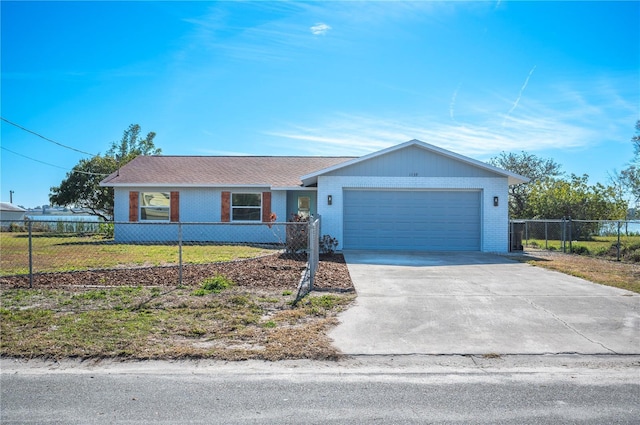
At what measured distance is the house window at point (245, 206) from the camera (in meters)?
19.4

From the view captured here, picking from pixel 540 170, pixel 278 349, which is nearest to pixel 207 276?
pixel 278 349

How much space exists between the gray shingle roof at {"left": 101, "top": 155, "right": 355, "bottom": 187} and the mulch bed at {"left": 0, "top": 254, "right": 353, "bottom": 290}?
28.0 ft

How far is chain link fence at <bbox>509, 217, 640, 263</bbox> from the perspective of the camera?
1487 cm

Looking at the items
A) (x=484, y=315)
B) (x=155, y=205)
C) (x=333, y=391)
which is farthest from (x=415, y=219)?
(x=333, y=391)

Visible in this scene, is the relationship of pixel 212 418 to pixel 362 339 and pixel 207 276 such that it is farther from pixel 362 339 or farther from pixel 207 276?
pixel 207 276

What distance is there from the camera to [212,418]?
331cm

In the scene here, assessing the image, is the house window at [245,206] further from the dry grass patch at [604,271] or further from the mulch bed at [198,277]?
the dry grass patch at [604,271]

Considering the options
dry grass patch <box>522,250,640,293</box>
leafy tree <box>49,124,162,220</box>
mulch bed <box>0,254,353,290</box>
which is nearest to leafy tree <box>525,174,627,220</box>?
dry grass patch <box>522,250,640,293</box>

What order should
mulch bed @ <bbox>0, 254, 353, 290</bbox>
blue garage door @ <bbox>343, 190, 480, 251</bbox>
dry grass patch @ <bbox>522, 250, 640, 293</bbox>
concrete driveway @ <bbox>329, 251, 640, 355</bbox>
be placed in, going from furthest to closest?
blue garage door @ <bbox>343, 190, 480, 251</bbox>
dry grass patch @ <bbox>522, 250, 640, 293</bbox>
mulch bed @ <bbox>0, 254, 353, 290</bbox>
concrete driveway @ <bbox>329, 251, 640, 355</bbox>

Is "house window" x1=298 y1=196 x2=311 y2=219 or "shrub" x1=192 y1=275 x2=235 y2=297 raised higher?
"house window" x1=298 y1=196 x2=311 y2=219

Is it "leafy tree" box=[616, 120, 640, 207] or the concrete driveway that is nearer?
the concrete driveway

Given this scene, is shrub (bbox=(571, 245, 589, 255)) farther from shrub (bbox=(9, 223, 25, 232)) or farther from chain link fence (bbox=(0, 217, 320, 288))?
shrub (bbox=(9, 223, 25, 232))

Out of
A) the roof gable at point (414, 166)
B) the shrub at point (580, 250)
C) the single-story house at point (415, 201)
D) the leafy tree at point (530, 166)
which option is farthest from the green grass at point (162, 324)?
the leafy tree at point (530, 166)

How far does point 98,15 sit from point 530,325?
14.4 metres
